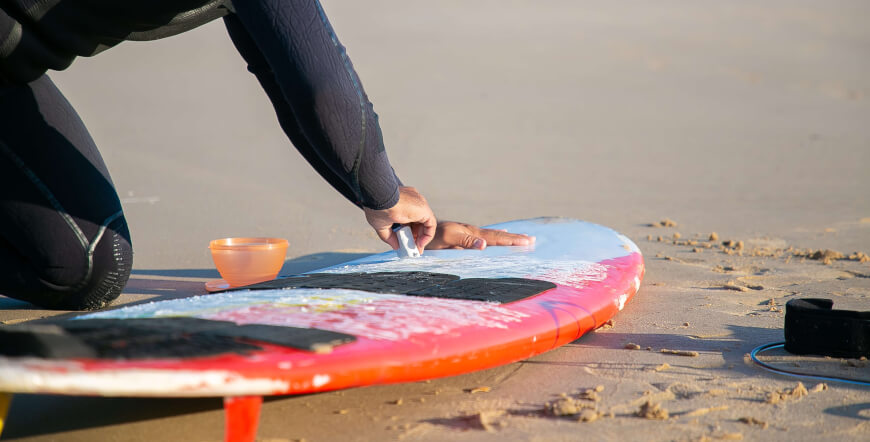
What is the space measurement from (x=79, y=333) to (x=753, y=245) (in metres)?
2.88

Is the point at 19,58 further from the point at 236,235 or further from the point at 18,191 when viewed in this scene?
the point at 236,235

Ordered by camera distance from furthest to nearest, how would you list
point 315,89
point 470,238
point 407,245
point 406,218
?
point 470,238
point 407,245
point 406,218
point 315,89

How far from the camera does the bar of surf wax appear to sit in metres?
2.40

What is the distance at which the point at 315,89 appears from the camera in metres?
1.84

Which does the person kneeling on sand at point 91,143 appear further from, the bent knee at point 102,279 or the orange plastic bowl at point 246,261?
the orange plastic bowl at point 246,261

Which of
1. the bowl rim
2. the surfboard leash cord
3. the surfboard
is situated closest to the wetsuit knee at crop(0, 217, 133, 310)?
the bowl rim

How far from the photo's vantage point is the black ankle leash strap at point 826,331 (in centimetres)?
175

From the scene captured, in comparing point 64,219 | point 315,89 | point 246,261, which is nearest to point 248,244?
point 246,261

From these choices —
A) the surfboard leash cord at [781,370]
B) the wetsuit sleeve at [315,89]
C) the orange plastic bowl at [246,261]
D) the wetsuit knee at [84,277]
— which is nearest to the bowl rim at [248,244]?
the orange plastic bowl at [246,261]

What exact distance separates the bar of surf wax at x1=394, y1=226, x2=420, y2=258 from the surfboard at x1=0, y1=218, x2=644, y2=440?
0.09ft

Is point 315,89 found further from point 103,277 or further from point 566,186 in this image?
point 566,186

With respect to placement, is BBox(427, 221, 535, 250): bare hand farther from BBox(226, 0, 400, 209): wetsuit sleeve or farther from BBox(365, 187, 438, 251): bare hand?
BBox(226, 0, 400, 209): wetsuit sleeve

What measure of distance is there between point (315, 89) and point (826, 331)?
1.23 meters

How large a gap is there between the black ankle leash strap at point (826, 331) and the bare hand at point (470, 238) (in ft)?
3.31
